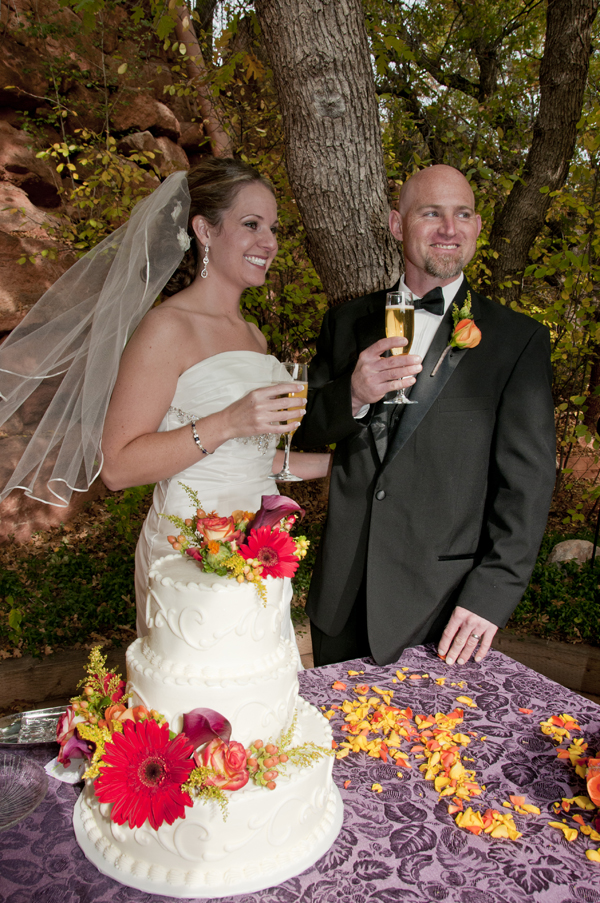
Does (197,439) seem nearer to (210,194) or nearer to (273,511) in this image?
(273,511)

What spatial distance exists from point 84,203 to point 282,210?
5.14ft

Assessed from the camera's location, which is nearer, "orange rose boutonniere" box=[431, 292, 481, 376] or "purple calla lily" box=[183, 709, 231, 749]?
"purple calla lily" box=[183, 709, 231, 749]

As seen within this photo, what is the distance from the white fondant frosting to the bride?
2.45 feet

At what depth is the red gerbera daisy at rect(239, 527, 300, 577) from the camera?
A: 140 cm

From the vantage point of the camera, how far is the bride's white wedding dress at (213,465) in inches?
92.0

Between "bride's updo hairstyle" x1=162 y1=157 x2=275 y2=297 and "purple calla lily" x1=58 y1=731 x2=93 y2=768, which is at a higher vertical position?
"bride's updo hairstyle" x1=162 y1=157 x2=275 y2=297

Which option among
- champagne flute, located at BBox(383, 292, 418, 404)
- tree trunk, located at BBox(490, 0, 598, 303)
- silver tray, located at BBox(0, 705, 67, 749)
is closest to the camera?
silver tray, located at BBox(0, 705, 67, 749)

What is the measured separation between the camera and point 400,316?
2025mm

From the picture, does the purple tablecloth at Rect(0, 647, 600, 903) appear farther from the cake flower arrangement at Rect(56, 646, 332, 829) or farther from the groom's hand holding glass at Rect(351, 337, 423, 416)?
the groom's hand holding glass at Rect(351, 337, 423, 416)

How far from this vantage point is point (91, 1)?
3289mm

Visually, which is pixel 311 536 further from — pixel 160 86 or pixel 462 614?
pixel 160 86

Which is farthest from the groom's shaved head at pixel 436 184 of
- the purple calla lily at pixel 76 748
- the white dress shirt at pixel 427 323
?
the purple calla lily at pixel 76 748

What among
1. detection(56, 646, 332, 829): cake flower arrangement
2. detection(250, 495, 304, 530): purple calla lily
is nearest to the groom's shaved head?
detection(250, 495, 304, 530): purple calla lily

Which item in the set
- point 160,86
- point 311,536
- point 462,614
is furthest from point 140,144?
point 462,614
